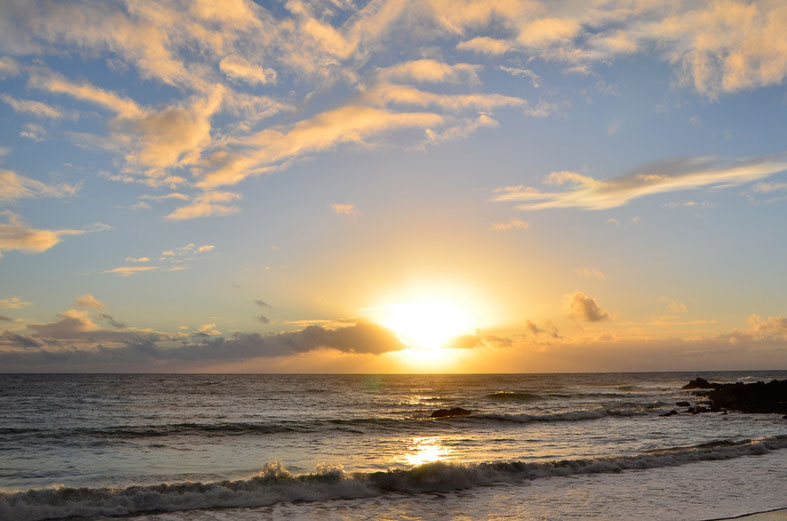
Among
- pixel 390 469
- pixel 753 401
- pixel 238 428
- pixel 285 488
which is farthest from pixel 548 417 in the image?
pixel 285 488

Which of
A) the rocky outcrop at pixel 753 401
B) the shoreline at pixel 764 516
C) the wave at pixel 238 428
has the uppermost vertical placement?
the shoreline at pixel 764 516

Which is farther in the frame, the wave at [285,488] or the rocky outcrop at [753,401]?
the rocky outcrop at [753,401]

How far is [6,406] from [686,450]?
6001 centimetres

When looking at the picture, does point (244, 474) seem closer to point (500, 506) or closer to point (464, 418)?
point (500, 506)

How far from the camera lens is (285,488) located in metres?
17.6

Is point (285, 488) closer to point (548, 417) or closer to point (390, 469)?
point (390, 469)

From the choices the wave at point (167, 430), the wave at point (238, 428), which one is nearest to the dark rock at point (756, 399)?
the wave at point (238, 428)

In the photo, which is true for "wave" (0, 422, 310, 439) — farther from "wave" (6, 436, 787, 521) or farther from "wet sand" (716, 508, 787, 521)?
"wet sand" (716, 508, 787, 521)

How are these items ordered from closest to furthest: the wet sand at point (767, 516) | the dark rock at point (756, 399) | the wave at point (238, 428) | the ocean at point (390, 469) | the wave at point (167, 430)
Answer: the wet sand at point (767, 516)
the ocean at point (390, 469)
the wave at point (238, 428)
the wave at point (167, 430)
the dark rock at point (756, 399)

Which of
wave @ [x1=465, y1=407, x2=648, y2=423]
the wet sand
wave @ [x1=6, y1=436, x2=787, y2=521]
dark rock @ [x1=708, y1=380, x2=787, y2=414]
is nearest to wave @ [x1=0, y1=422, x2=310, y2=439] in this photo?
wave @ [x1=465, y1=407, x2=648, y2=423]

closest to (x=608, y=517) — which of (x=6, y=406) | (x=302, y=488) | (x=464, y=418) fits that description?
(x=302, y=488)

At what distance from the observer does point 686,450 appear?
25047mm

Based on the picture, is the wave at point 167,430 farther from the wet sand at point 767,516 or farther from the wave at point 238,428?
the wet sand at point 767,516

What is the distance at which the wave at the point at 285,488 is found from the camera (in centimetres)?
1538
